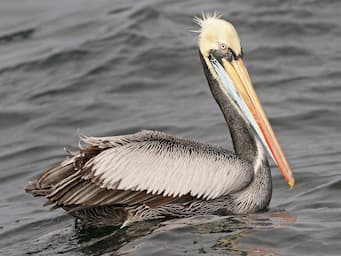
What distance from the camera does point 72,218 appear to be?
7.34 meters

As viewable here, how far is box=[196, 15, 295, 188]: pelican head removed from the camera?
693 cm

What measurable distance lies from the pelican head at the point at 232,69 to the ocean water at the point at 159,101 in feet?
2.13

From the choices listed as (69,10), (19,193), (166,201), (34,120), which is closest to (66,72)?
(34,120)

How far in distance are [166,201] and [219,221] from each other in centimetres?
39

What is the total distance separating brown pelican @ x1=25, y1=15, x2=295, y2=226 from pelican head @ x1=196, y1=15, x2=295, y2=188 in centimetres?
1

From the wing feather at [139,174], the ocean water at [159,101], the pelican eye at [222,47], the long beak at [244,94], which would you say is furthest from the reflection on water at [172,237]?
the pelican eye at [222,47]

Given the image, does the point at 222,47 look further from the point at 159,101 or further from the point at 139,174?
the point at 159,101

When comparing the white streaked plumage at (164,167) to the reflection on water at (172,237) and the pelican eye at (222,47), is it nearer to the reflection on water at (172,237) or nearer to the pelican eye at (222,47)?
the reflection on water at (172,237)

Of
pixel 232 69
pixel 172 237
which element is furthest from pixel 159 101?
pixel 172 237

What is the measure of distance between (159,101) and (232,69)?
12.0 feet

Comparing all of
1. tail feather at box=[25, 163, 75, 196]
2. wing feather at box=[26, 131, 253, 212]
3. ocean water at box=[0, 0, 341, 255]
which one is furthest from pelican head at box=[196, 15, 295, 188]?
tail feather at box=[25, 163, 75, 196]

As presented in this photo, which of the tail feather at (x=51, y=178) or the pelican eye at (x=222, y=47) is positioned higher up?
the pelican eye at (x=222, y=47)

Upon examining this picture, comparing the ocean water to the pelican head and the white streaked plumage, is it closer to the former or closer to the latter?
the white streaked plumage

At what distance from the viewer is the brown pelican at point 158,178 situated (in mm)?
6402
